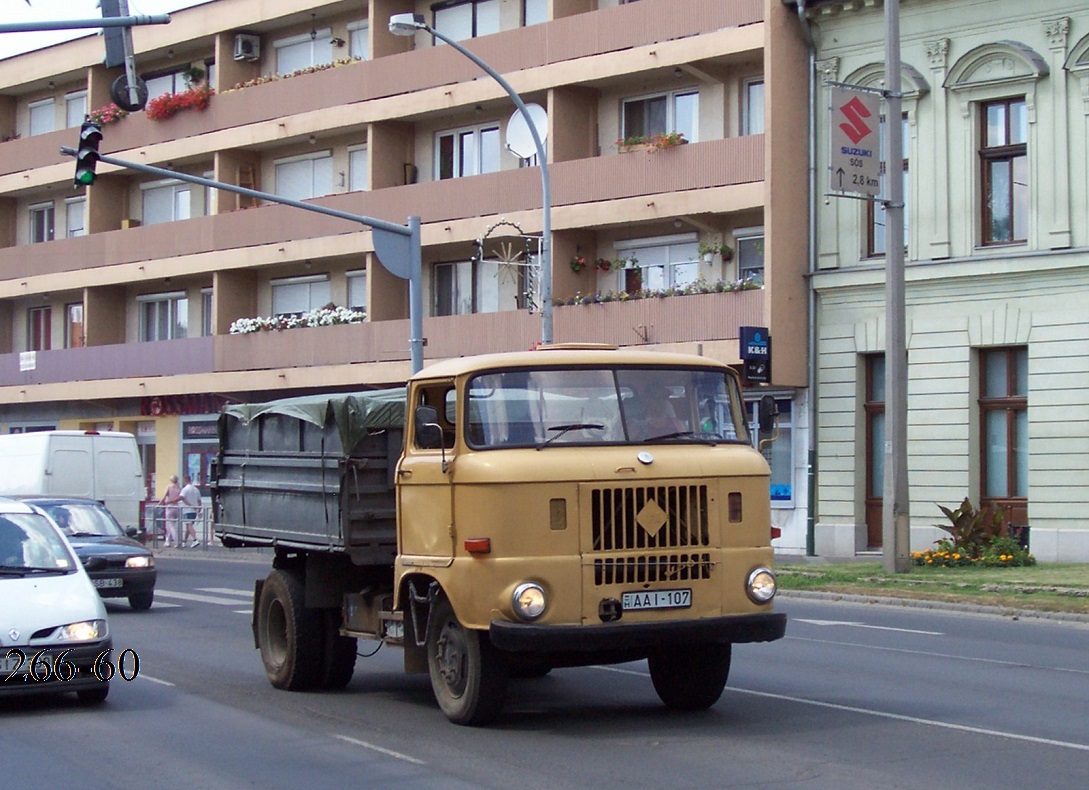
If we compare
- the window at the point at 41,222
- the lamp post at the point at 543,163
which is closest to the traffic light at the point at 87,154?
the lamp post at the point at 543,163

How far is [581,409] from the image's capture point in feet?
34.3

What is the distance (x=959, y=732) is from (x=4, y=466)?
2432 centimetres

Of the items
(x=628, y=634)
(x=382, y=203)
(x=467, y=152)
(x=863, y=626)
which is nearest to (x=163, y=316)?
(x=382, y=203)

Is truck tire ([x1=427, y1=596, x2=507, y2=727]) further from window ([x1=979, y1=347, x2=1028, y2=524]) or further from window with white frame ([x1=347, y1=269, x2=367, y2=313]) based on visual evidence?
window with white frame ([x1=347, y1=269, x2=367, y2=313])

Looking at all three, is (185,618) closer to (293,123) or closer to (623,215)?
(623,215)

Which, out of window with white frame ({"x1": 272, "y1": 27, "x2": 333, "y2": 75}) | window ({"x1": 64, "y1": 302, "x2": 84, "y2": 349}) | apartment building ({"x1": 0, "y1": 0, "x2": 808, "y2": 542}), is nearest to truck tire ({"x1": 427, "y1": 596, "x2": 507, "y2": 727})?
apartment building ({"x1": 0, "y1": 0, "x2": 808, "y2": 542})

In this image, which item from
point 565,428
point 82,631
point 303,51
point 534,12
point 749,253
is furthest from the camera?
point 303,51

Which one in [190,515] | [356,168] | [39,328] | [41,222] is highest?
[356,168]

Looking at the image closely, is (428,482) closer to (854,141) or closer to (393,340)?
(854,141)

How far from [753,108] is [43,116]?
27.3m

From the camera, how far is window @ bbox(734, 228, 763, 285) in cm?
3241

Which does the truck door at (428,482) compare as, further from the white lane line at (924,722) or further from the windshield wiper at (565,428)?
the white lane line at (924,722)

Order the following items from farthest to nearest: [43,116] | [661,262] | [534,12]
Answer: [43,116] < [534,12] < [661,262]

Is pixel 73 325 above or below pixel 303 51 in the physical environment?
below
